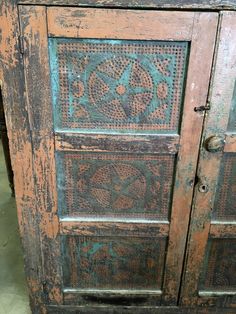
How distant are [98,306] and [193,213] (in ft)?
2.21

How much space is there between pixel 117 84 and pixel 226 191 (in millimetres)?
619

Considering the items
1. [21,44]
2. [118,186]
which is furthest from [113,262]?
[21,44]

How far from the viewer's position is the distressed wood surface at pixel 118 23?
0.96 meters

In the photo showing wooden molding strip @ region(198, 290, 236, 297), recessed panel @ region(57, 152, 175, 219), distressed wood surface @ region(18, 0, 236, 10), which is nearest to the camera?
distressed wood surface @ region(18, 0, 236, 10)

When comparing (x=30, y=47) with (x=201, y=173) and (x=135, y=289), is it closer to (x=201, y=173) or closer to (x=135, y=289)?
(x=201, y=173)

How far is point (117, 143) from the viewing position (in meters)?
1.14

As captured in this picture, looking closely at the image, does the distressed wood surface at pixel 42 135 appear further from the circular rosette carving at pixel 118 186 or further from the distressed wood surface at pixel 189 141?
the distressed wood surface at pixel 189 141

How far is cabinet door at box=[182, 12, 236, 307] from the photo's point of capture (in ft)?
3.40

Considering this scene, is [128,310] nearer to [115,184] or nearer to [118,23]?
[115,184]

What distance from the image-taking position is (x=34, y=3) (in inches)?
37.3

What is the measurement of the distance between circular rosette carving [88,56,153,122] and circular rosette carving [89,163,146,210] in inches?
8.5

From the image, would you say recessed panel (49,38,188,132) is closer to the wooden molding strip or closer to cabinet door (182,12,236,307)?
cabinet door (182,12,236,307)

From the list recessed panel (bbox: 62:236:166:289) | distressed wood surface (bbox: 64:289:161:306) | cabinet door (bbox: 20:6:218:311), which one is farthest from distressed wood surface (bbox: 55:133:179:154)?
distressed wood surface (bbox: 64:289:161:306)

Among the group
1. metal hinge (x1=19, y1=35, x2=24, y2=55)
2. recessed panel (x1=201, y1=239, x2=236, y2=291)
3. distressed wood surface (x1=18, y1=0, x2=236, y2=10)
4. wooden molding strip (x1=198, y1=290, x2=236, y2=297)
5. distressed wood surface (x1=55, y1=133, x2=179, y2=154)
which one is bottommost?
wooden molding strip (x1=198, y1=290, x2=236, y2=297)
